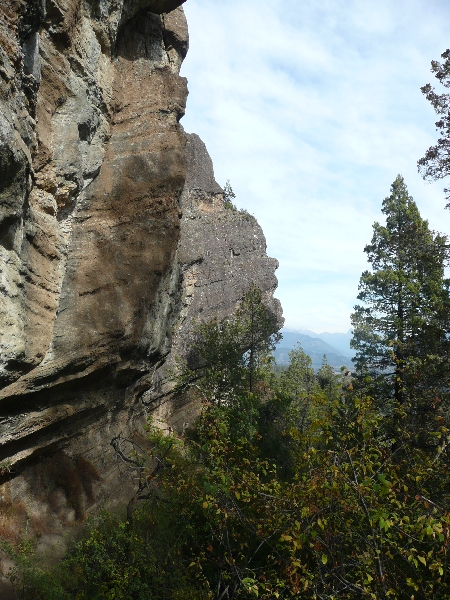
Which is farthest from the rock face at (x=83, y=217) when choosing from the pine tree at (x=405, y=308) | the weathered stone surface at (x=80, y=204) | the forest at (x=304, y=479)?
the pine tree at (x=405, y=308)

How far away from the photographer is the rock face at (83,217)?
21.9ft

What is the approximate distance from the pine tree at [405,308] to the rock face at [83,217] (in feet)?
21.0

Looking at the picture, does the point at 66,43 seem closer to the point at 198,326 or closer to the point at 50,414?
the point at 50,414

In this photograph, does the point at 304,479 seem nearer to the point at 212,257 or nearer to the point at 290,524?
the point at 290,524

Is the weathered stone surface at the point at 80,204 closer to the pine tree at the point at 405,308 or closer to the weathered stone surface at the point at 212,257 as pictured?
the pine tree at the point at 405,308

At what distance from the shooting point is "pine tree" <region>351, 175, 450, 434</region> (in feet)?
40.7

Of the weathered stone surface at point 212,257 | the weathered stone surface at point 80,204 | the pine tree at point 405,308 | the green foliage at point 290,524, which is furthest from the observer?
the weathered stone surface at point 212,257

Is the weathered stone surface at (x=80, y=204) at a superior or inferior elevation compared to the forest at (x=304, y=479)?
superior

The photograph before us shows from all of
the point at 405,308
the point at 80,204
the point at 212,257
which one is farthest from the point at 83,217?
the point at 212,257

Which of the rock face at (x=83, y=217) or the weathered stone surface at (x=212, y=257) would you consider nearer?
the rock face at (x=83, y=217)

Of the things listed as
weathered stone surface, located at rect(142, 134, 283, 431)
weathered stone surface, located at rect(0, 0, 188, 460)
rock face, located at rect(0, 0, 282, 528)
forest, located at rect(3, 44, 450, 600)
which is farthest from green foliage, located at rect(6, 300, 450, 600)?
weathered stone surface, located at rect(142, 134, 283, 431)

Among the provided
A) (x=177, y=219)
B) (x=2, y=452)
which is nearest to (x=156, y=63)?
(x=177, y=219)

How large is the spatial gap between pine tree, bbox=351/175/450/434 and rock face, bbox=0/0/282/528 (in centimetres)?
641

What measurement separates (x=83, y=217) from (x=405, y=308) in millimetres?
13127
